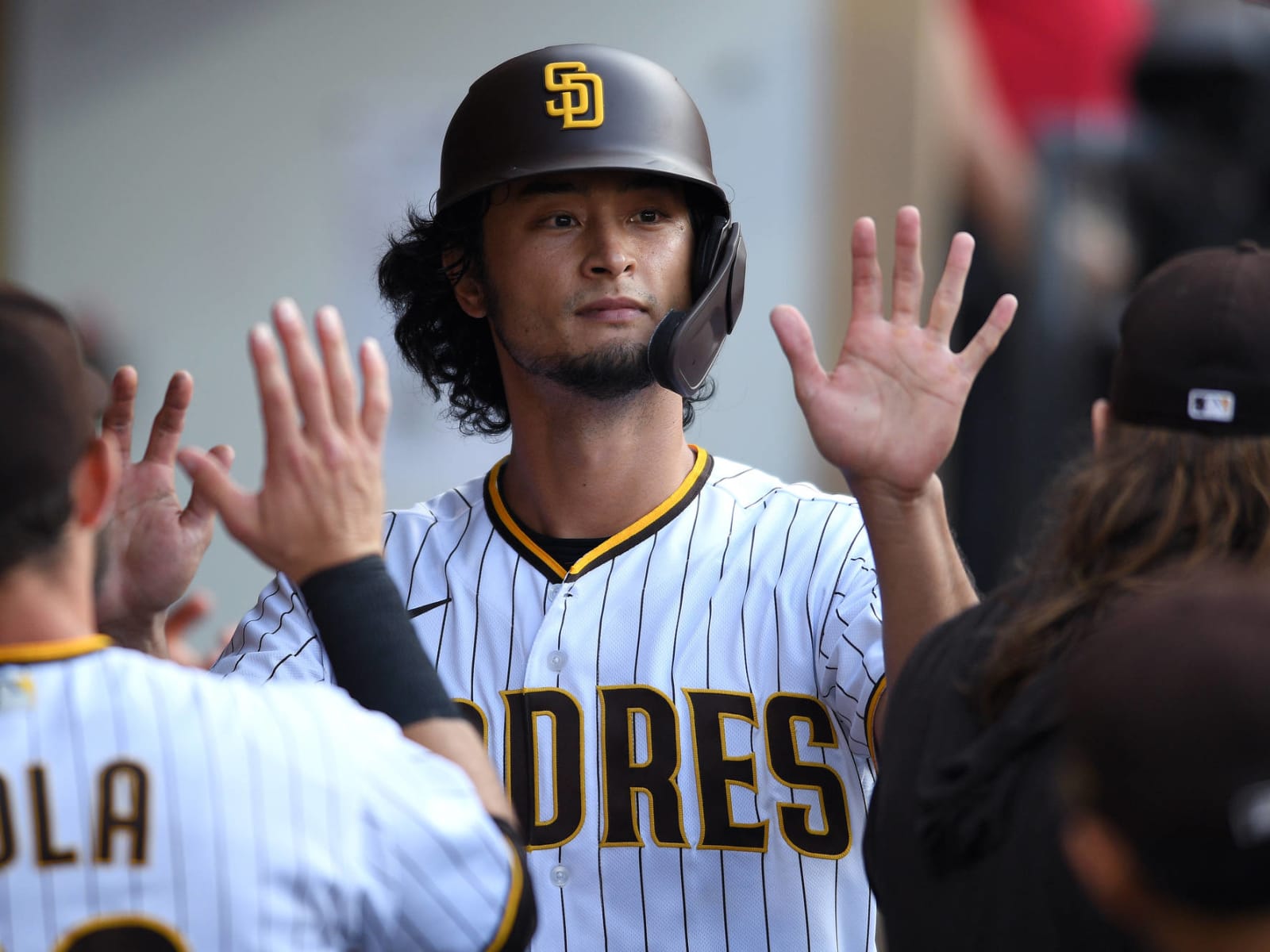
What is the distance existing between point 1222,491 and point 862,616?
0.72 m

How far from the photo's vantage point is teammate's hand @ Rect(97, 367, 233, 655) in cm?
238

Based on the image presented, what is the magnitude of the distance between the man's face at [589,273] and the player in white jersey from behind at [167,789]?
100 centimetres

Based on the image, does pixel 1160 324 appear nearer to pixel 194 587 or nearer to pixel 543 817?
pixel 543 817

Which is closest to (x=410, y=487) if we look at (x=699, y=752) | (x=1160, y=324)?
(x=699, y=752)

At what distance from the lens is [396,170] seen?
17.1ft

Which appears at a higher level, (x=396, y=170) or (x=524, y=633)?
(x=396, y=170)

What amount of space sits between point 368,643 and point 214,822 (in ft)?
0.94

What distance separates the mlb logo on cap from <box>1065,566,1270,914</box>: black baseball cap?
1.77 ft

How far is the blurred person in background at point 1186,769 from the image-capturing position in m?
1.10

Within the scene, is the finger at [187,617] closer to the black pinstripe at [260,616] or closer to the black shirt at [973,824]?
the black pinstripe at [260,616]

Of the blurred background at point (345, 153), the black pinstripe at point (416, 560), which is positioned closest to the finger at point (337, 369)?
the black pinstripe at point (416, 560)

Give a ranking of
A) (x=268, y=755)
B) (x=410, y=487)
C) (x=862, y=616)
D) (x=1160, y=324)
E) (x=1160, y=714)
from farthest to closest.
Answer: (x=410, y=487)
(x=862, y=616)
(x=1160, y=324)
(x=268, y=755)
(x=1160, y=714)

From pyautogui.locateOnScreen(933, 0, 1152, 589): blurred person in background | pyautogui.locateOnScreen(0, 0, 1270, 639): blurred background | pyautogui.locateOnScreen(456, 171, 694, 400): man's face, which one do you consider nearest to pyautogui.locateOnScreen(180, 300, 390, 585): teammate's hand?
pyautogui.locateOnScreen(456, 171, 694, 400): man's face

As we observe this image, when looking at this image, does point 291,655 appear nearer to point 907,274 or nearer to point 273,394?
point 273,394
